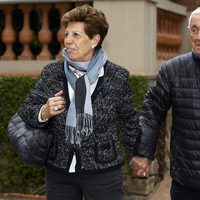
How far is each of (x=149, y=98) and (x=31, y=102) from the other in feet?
2.71

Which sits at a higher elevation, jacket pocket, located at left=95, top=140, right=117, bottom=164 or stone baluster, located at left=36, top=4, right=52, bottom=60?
stone baluster, located at left=36, top=4, right=52, bottom=60

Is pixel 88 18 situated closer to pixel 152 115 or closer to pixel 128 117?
pixel 128 117

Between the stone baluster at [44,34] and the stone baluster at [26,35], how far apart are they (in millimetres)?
122

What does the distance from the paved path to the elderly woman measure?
2.31m

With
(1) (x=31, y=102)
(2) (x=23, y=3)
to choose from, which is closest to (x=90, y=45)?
(1) (x=31, y=102)

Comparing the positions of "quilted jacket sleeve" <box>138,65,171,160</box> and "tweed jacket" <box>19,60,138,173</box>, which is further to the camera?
"quilted jacket sleeve" <box>138,65,171,160</box>

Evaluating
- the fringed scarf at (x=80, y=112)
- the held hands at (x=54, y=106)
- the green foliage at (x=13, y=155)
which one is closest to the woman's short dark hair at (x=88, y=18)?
the fringed scarf at (x=80, y=112)

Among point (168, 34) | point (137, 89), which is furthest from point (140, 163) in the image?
point (168, 34)

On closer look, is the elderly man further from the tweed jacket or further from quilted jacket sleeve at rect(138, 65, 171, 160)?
the tweed jacket

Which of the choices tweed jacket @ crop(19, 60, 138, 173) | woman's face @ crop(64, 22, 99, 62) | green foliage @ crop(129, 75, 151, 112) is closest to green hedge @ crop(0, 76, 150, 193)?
green foliage @ crop(129, 75, 151, 112)

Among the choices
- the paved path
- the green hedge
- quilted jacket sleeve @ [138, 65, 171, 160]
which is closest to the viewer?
quilted jacket sleeve @ [138, 65, 171, 160]

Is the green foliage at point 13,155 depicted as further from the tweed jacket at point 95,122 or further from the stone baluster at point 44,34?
the tweed jacket at point 95,122

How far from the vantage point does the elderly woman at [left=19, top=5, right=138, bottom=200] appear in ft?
10.7

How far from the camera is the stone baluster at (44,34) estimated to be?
5.82 m
